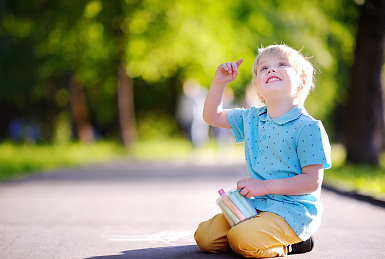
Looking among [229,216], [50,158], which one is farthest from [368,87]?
[229,216]

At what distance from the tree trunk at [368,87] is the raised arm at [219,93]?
906 centimetres

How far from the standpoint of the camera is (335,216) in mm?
7359

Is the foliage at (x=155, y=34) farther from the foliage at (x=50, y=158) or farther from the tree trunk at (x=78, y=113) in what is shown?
the foliage at (x=50, y=158)

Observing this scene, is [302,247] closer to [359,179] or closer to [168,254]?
[168,254]

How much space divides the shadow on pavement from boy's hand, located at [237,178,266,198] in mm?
523

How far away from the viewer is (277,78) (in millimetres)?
4785

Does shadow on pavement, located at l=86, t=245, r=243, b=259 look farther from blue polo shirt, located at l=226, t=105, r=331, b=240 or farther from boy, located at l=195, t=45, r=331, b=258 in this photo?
blue polo shirt, located at l=226, t=105, r=331, b=240

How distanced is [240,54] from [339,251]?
A: 16.8 m

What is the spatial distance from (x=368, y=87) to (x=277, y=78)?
9313mm

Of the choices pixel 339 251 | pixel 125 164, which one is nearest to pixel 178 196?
pixel 339 251

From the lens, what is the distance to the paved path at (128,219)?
16.8 ft

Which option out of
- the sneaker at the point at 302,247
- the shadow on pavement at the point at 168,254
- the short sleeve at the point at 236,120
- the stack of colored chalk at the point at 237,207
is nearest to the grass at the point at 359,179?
the sneaker at the point at 302,247

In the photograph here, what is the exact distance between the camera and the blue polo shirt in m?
4.55

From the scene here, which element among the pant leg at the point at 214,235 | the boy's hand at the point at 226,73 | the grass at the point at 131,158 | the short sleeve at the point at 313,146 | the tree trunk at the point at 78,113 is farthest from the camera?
the tree trunk at the point at 78,113
